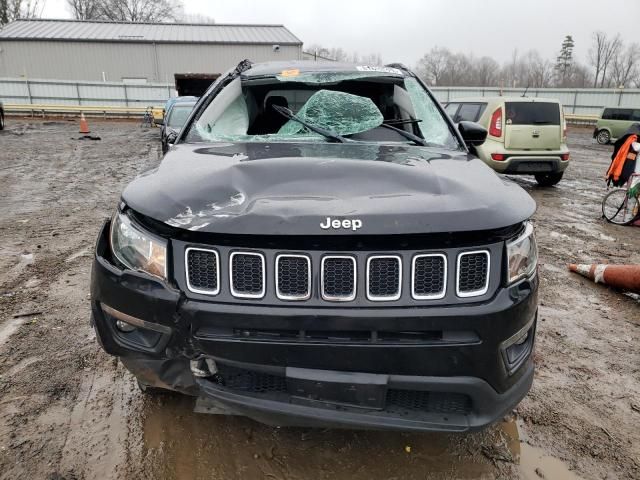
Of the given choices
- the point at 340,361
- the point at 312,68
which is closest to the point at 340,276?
the point at 340,361

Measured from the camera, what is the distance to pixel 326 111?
9.73ft

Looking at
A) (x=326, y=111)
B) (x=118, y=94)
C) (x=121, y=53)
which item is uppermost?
(x=121, y=53)

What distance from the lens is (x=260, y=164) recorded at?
83.3 inches

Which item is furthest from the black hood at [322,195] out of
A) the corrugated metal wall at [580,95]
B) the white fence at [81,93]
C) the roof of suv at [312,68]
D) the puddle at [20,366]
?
the white fence at [81,93]

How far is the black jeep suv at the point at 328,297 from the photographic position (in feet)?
5.47

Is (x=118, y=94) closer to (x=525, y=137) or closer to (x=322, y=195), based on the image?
(x=525, y=137)

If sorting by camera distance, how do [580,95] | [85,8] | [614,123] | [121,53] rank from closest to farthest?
[614,123]
[580,95]
[121,53]
[85,8]

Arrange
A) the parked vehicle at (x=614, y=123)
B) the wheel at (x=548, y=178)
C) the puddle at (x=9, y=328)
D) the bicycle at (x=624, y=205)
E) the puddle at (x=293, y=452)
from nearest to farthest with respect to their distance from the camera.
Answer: the puddle at (x=293, y=452) < the puddle at (x=9, y=328) < the bicycle at (x=624, y=205) < the wheel at (x=548, y=178) < the parked vehicle at (x=614, y=123)

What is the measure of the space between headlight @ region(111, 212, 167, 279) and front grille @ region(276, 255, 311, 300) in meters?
0.44

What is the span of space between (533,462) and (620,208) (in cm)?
605

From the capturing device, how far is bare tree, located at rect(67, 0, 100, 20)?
179 feet

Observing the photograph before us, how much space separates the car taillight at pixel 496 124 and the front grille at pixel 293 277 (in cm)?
891

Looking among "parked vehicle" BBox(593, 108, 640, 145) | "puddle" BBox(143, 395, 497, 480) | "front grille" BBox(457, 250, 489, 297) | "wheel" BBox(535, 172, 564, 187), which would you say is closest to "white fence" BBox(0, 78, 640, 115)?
"parked vehicle" BBox(593, 108, 640, 145)

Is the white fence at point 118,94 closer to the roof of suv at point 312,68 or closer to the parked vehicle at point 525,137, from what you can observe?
the parked vehicle at point 525,137
